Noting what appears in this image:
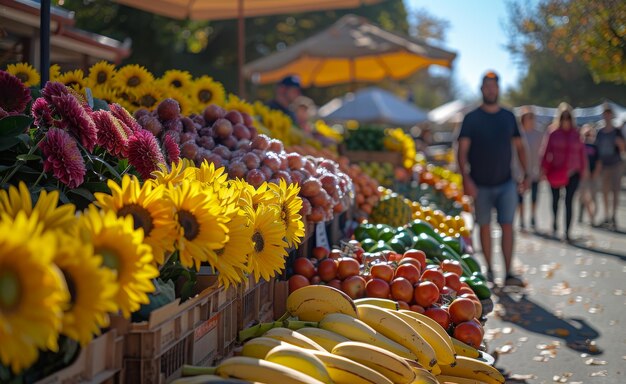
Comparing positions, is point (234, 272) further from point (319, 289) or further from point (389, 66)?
point (389, 66)

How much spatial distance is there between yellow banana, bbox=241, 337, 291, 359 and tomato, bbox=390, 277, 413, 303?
1.46 m

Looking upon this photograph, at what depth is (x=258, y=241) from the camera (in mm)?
2734

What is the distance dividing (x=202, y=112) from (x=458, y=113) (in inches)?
1107

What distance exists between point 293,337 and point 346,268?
55.4 inches

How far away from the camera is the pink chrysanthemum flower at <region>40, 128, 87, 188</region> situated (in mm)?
2322

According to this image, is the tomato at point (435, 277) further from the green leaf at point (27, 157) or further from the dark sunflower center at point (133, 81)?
the green leaf at point (27, 157)

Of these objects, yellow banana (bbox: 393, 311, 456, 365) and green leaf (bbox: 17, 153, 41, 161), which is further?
yellow banana (bbox: 393, 311, 456, 365)

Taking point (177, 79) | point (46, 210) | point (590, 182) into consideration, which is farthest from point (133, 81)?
point (590, 182)

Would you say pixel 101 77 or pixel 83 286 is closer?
pixel 83 286

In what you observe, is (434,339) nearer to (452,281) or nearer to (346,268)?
(346,268)

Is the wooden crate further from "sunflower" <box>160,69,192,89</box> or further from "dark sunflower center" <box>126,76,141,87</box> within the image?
"sunflower" <box>160,69,192,89</box>

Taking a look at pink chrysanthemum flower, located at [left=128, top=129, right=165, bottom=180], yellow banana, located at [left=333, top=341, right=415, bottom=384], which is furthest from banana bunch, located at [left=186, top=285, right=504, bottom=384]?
pink chrysanthemum flower, located at [left=128, top=129, right=165, bottom=180]

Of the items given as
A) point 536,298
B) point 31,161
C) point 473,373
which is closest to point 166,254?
point 31,161

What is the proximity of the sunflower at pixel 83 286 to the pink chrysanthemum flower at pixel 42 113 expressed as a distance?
39.6 inches
